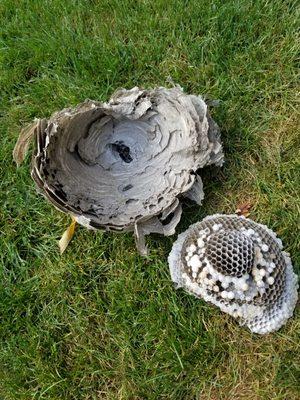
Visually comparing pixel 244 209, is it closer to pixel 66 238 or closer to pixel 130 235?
pixel 130 235

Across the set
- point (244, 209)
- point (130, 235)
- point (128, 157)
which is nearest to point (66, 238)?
point (130, 235)

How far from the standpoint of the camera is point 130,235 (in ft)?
6.78

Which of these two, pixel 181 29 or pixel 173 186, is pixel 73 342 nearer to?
pixel 173 186

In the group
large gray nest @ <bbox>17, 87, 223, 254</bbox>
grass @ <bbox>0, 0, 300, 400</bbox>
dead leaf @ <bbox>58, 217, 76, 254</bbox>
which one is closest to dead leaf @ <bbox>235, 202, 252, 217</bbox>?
grass @ <bbox>0, 0, 300, 400</bbox>

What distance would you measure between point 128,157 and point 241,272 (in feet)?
1.85

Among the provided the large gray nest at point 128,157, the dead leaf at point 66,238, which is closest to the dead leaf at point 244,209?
the large gray nest at point 128,157

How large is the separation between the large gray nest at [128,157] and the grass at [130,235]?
145 mm

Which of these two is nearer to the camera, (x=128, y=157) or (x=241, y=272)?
(x=241, y=272)

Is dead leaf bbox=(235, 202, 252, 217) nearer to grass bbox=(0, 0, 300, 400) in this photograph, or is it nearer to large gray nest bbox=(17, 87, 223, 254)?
grass bbox=(0, 0, 300, 400)

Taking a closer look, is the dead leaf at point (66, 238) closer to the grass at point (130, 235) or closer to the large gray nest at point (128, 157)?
the grass at point (130, 235)

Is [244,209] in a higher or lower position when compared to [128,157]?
lower

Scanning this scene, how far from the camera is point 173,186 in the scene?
1973 mm

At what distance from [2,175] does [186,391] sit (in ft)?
3.38

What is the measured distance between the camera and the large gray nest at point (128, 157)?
193 centimetres
